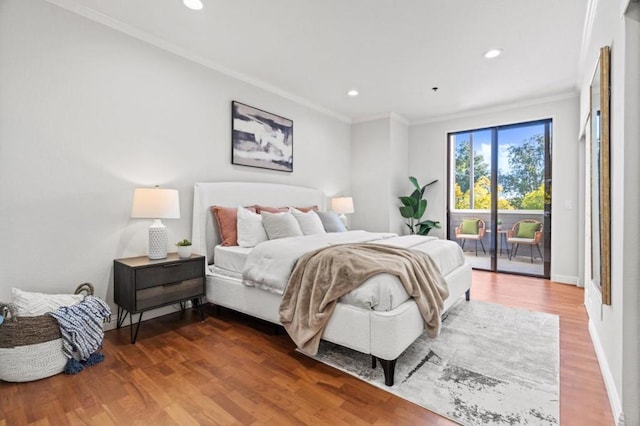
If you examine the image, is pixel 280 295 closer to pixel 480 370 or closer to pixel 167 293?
pixel 167 293

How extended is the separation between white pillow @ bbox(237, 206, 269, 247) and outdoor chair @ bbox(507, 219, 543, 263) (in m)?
4.02

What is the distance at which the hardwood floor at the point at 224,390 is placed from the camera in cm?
159

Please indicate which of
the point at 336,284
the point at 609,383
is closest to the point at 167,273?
the point at 336,284

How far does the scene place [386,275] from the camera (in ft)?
6.55

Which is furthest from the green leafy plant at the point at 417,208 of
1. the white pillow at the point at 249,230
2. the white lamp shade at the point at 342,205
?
the white pillow at the point at 249,230

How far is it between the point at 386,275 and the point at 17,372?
2.34m

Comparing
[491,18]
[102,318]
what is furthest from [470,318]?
[102,318]

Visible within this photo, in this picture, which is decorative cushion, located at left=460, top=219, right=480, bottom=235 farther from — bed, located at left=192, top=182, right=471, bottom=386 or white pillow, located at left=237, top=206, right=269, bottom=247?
white pillow, located at left=237, top=206, right=269, bottom=247

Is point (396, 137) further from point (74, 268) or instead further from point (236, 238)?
point (74, 268)

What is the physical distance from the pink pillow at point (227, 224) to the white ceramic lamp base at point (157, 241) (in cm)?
60

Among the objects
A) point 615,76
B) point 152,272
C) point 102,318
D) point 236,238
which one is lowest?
point 102,318

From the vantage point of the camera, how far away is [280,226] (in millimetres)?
3256

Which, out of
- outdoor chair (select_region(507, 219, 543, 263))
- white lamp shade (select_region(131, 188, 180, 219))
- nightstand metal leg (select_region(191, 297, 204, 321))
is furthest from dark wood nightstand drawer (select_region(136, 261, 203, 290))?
outdoor chair (select_region(507, 219, 543, 263))

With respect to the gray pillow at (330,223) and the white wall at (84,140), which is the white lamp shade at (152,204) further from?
the gray pillow at (330,223)
